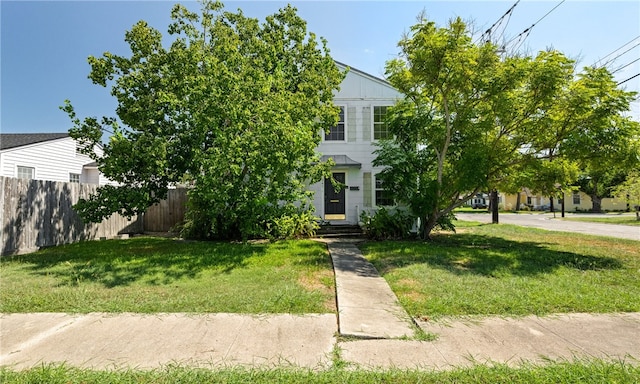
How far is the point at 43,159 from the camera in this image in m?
16.7

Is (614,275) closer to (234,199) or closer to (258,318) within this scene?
(258,318)

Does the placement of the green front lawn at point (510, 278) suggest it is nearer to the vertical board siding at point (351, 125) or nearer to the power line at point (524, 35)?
the vertical board siding at point (351, 125)

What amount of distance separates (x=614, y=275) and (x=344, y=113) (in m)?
10.1

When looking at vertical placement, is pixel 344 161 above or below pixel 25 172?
above

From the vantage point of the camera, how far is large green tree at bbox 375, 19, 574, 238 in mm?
9000

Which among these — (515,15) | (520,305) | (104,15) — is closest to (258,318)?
(520,305)

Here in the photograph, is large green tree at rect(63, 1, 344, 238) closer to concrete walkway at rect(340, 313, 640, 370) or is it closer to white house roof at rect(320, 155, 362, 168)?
white house roof at rect(320, 155, 362, 168)

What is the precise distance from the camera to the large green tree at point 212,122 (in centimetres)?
820

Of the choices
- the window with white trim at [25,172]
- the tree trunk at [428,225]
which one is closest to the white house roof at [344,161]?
the tree trunk at [428,225]

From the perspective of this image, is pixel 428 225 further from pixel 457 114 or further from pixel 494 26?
pixel 494 26

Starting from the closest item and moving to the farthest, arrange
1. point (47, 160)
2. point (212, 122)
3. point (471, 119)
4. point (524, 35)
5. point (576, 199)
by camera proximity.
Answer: point (212, 122), point (471, 119), point (524, 35), point (47, 160), point (576, 199)

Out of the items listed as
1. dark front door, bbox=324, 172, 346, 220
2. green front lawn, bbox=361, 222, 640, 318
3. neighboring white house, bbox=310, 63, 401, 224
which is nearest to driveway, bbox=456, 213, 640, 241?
green front lawn, bbox=361, 222, 640, 318

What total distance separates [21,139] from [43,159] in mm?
1970

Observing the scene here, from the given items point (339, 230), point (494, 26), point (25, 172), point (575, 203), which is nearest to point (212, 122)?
point (339, 230)
